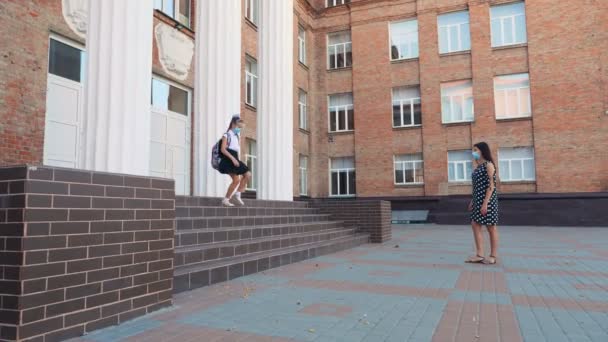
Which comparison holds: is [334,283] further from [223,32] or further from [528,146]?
[528,146]

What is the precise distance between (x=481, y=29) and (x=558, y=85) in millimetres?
4754

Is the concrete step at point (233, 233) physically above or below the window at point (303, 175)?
below

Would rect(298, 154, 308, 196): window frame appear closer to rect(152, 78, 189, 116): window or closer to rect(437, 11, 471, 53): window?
rect(437, 11, 471, 53): window

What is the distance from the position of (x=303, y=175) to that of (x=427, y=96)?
26.8ft

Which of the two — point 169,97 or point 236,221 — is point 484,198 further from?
point 169,97

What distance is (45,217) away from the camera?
3.15m

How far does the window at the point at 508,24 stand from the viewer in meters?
22.4

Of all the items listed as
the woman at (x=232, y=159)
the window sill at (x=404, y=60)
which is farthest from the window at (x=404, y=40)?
the woman at (x=232, y=159)

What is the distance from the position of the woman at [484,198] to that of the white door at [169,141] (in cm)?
963

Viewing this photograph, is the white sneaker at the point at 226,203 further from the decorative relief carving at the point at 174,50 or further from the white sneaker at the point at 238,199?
the decorative relief carving at the point at 174,50

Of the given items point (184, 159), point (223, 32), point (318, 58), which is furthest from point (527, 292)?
point (318, 58)

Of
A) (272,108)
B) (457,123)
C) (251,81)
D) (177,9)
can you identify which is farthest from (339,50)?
(272,108)

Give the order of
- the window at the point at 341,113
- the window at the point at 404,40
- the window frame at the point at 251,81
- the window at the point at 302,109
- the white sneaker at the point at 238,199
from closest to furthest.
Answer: the white sneaker at the point at 238,199 → the window frame at the point at 251,81 → the window at the point at 404,40 → the window at the point at 302,109 → the window at the point at 341,113

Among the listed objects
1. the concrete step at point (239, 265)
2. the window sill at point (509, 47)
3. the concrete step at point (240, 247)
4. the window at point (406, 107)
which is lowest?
the concrete step at point (239, 265)
